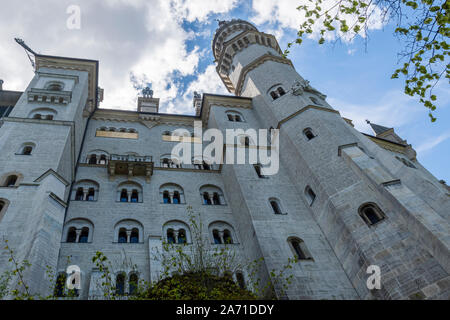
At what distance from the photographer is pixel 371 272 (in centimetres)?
1476

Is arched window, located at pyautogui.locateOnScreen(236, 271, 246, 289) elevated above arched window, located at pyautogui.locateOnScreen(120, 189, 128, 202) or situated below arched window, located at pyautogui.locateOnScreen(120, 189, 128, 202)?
below

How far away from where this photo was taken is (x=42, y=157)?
56.9 feet

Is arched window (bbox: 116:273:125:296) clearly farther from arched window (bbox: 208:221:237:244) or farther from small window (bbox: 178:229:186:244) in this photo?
arched window (bbox: 208:221:237:244)

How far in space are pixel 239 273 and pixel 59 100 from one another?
16.0 metres

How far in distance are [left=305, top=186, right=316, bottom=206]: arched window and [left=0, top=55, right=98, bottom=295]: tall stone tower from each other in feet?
42.4

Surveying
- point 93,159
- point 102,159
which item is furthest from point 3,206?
point 102,159

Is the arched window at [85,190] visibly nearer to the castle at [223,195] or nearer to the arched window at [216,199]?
the castle at [223,195]

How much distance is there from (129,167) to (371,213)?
14.2 metres

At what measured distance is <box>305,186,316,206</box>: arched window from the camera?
1996cm

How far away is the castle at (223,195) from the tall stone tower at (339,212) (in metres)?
0.06

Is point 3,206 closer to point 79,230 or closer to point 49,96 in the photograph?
point 79,230

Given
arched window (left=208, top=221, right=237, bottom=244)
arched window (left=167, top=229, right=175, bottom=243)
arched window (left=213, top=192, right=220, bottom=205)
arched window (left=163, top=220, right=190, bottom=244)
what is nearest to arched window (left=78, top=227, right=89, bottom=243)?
arched window (left=163, top=220, right=190, bottom=244)
